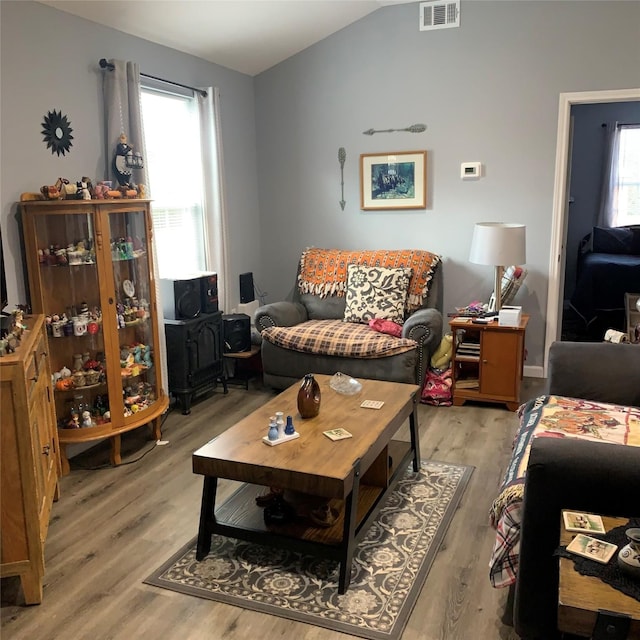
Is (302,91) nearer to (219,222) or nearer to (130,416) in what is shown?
(219,222)

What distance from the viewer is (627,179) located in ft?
22.7

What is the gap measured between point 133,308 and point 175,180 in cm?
130

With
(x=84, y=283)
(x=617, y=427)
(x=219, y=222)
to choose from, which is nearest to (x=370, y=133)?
(x=219, y=222)

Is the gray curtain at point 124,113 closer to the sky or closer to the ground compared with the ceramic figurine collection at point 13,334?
closer to the sky

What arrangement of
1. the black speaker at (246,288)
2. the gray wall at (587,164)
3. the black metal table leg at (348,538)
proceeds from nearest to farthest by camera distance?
1. the black metal table leg at (348,538)
2. the black speaker at (246,288)
3. the gray wall at (587,164)

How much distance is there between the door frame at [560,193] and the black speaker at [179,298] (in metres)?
2.59

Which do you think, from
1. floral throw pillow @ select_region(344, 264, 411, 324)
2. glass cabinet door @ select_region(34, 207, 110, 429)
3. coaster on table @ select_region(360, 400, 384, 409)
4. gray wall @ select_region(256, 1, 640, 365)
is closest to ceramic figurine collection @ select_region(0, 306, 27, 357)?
glass cabinet door @ select_region(34, 207, 110, 429)

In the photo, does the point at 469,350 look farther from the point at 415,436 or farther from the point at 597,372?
the point at 597,372

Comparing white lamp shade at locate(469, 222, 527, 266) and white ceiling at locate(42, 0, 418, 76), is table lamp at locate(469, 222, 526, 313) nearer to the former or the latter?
white lamp shade at locate(469, 222, 527, 266)

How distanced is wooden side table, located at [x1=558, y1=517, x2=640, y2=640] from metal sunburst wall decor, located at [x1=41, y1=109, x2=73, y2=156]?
10.2 ft

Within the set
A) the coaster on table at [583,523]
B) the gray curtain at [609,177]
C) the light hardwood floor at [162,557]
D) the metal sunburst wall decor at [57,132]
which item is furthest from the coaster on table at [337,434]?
the gray curtain at [609,177]

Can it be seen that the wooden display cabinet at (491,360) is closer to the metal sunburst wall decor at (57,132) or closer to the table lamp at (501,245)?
the table lamp at (501,245)

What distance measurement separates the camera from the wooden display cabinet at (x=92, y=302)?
318 cm

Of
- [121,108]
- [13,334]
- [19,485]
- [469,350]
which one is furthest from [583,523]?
[121,108]
